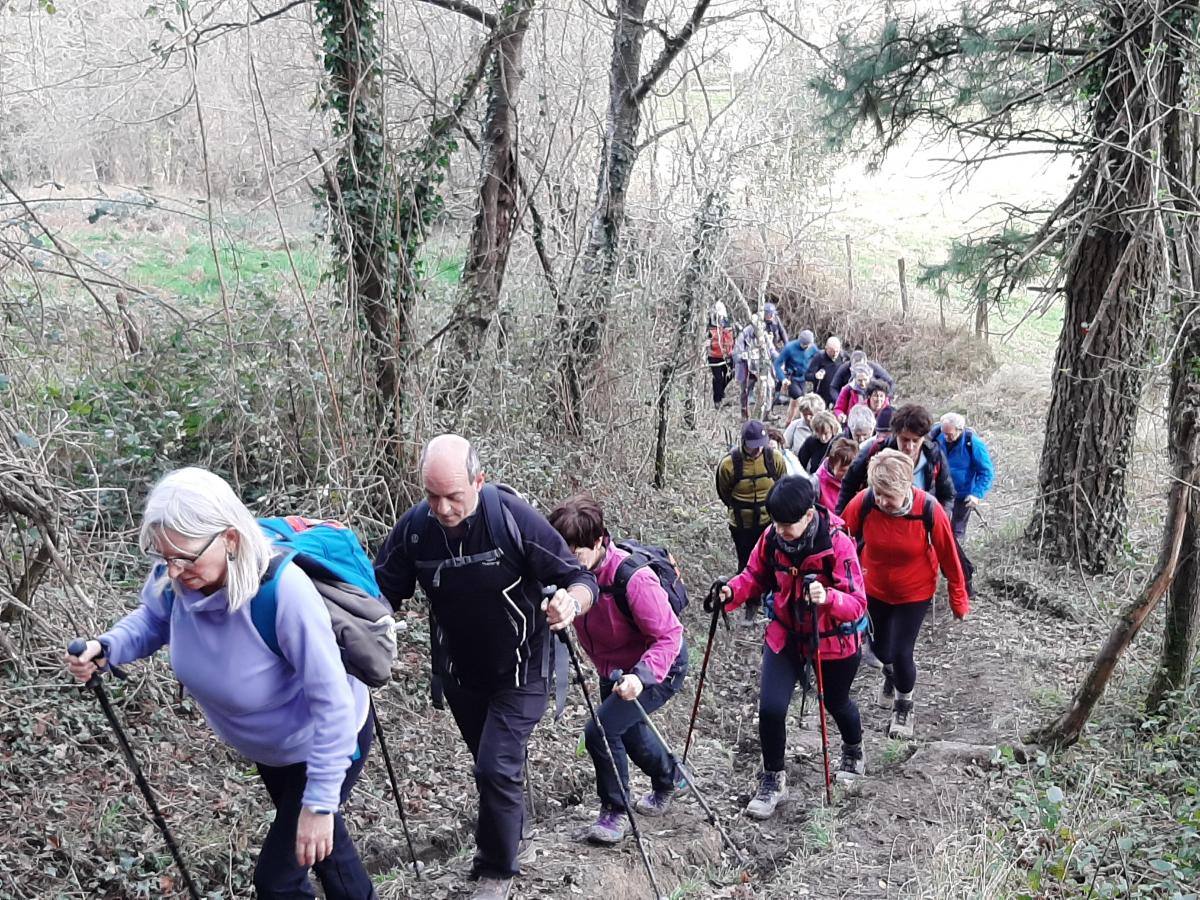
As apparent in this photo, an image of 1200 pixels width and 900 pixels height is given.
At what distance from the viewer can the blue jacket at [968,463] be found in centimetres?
893

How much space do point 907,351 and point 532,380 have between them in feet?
50.1

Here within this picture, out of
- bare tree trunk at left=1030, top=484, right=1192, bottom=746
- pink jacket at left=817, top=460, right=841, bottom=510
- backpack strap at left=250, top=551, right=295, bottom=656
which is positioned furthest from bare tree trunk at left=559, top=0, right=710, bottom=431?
backpack strap at left=250, top=551, right=295, bottom=656

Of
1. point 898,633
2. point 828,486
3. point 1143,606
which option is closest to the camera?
point 1143,606

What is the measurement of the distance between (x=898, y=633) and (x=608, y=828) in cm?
247

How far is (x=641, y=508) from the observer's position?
443 inches

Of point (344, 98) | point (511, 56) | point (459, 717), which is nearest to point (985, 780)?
point (459, 717)

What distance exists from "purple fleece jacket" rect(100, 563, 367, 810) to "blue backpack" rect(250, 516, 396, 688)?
44mm

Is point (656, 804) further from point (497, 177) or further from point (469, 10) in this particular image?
point (469, 10)

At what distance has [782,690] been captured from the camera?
5492 millimetres

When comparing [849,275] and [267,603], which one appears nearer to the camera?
[267,603]

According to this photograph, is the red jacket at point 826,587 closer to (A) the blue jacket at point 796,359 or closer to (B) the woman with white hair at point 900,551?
(B) the woman with white hair at point 900,551

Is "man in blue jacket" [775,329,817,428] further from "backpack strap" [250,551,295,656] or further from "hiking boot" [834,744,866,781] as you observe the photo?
"backpack strap" [250,551,295,656]

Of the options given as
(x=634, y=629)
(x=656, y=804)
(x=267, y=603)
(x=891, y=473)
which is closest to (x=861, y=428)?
(x=891, y=473)

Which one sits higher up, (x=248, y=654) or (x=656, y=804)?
(x=248, y=654)
